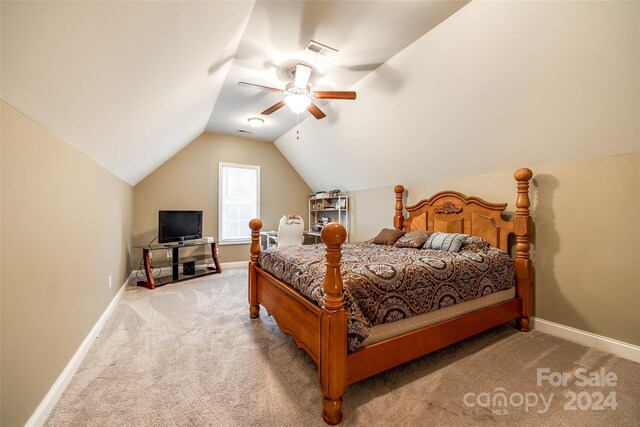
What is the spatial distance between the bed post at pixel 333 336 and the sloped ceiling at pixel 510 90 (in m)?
2.01

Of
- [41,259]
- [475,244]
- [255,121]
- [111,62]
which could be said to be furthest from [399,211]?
[41,259]

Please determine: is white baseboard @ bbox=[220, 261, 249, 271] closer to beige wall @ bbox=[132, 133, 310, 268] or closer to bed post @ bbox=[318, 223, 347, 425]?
beige wall @ bbox=[132, 133, 310, 268]

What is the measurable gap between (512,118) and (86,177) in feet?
12.8

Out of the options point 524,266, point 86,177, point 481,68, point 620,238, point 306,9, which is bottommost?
point 524,266

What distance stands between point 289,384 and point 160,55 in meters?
2.42

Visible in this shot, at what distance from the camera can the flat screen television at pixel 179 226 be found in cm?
430

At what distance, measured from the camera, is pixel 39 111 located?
1379 mm

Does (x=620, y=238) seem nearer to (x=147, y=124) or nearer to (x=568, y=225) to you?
(x=568, y=225)

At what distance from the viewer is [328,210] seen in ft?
19.3

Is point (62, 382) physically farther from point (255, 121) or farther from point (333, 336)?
point (255, 121)

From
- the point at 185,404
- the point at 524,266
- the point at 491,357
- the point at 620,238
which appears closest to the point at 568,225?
the point at 620,238

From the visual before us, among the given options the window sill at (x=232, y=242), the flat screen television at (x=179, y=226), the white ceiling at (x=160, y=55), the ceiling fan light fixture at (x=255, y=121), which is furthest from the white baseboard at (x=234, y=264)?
the ceiling fan light fixture at (x=255, y=121)

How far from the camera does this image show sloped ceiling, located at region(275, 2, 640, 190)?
5.85 ft

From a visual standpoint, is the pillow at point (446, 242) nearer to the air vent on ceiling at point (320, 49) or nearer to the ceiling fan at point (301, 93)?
the ceiling fan at point (301, 93)
